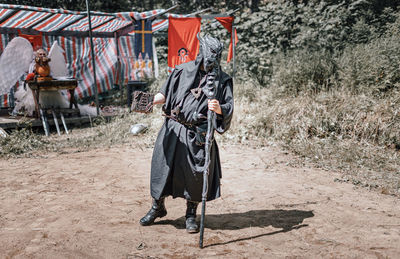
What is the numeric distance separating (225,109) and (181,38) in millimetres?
6541

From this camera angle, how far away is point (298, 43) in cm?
1061

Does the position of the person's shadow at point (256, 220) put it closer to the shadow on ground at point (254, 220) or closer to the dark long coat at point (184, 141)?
the shadow on ground at point (254, 220)

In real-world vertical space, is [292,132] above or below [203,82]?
below

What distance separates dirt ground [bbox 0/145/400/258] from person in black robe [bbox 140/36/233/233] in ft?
1.47

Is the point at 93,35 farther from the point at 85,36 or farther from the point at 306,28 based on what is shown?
the point at 306,28

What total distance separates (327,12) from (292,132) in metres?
5.85

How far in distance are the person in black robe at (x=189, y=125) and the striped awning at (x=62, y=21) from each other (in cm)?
567

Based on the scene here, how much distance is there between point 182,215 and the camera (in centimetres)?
361

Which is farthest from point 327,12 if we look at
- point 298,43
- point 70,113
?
point 70,113

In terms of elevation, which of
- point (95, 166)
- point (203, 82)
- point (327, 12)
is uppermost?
point (327, 12)

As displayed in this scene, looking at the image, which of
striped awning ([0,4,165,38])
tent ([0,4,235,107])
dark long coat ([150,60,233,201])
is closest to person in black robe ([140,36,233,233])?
dark long coat ([150,60,233,201])

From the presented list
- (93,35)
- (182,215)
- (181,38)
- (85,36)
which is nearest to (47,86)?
(181,38)

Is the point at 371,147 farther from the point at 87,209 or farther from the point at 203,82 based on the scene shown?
the point at 87,209

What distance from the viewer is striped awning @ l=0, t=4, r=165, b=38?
7671 mm
